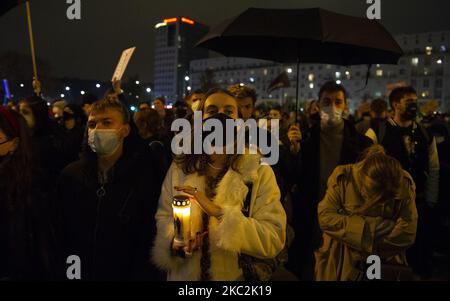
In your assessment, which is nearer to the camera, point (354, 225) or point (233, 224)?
point (233, 224)

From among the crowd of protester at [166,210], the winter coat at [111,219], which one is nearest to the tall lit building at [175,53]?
the crowd of protester at [166,210]

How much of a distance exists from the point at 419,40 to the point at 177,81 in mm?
81669

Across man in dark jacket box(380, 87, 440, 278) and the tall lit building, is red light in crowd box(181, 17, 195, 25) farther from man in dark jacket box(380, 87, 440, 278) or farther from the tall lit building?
man in dark jacket box(380, 87, 440, 278)

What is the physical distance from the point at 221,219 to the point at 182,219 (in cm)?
29

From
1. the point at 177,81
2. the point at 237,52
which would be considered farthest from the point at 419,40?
the point at 237,52

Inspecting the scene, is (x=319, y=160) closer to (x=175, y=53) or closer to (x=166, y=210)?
(x=166, y=210)

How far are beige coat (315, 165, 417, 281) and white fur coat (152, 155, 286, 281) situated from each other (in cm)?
97

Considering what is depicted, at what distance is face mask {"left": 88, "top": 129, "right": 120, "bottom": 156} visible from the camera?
10.4 feet

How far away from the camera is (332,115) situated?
4.49 metres

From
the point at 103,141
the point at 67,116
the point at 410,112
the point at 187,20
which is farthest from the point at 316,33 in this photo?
the point at 187,20

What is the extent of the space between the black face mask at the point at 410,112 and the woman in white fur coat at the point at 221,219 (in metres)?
2.89

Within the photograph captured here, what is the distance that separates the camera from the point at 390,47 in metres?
4.52

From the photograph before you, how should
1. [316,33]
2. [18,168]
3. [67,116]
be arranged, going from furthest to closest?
[67,116]
[316,33]
[18,168]
